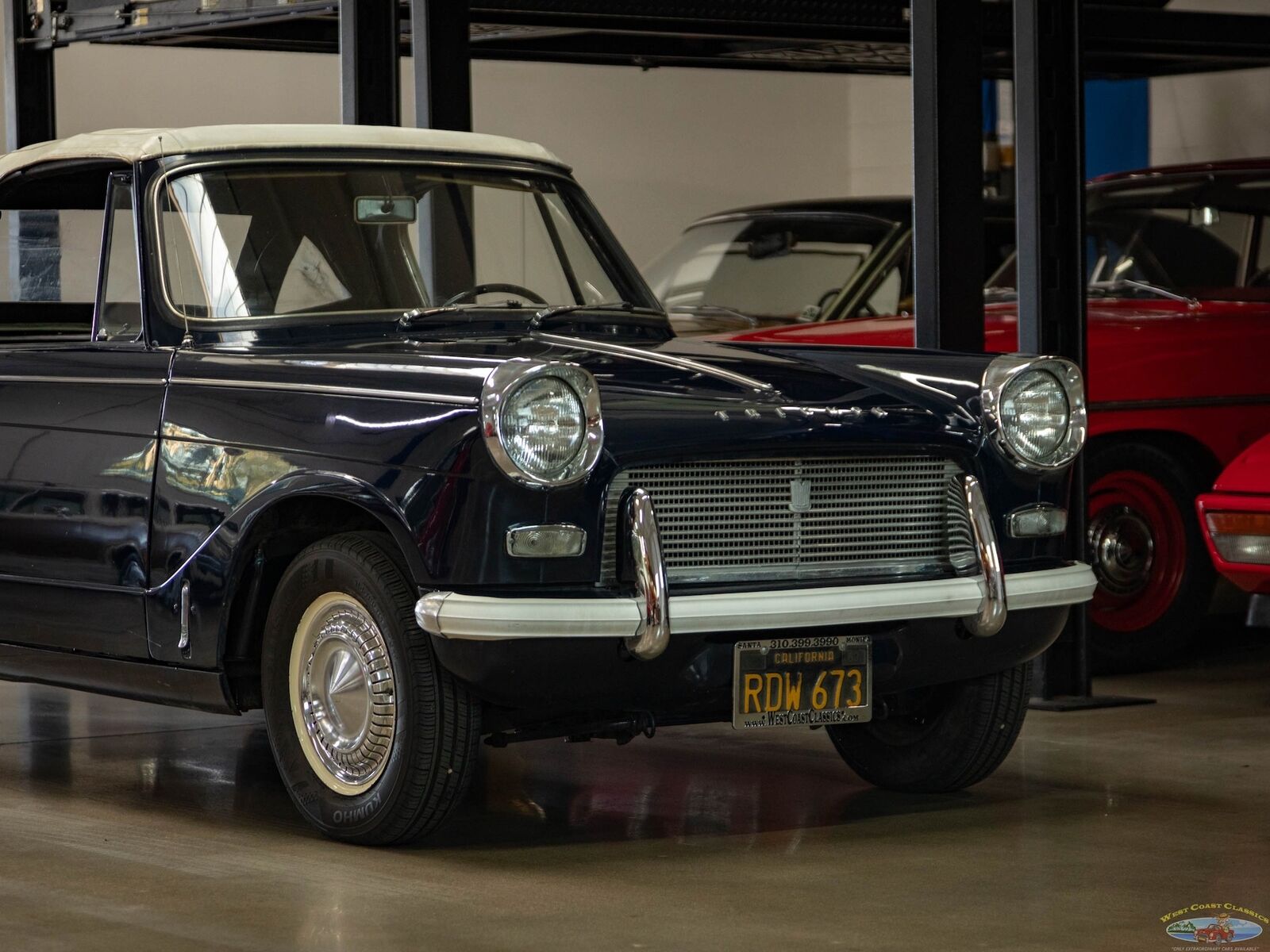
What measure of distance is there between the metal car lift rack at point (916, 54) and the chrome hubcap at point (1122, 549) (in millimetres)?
1018

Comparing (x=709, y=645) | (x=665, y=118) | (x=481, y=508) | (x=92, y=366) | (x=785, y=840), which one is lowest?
(x=785, y=840)

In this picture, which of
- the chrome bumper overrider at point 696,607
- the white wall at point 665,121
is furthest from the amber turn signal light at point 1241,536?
the white wall at point 665,121

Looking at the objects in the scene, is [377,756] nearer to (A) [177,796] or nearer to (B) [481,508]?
(B) [481,508]

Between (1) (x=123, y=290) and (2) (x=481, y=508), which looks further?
(1) (x=123, y=290)

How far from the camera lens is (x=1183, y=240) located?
901 cm

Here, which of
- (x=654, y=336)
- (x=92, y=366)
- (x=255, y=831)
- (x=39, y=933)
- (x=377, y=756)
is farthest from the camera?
(x=654, y=336)

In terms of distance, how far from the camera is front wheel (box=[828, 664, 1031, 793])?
17.6 feet

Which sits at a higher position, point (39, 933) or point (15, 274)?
point (15, 274)

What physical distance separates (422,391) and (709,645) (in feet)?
2.72

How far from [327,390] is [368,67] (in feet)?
14.2

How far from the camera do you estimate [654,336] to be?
19.2 ft

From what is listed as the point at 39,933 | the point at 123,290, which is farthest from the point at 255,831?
the point at 123,290

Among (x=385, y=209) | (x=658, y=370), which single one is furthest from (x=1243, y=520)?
(x=385, y=209)

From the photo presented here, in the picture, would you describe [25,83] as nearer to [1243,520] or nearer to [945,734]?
[1243,520]
